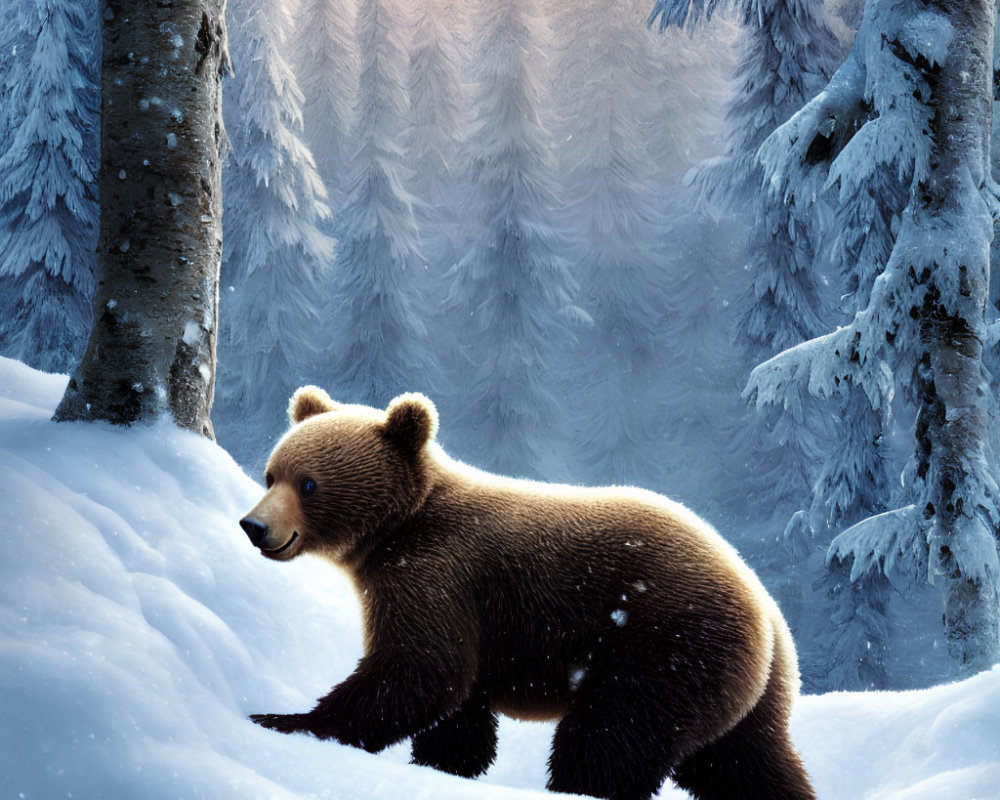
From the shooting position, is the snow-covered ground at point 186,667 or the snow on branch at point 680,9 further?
the snow on branch at point 680,9

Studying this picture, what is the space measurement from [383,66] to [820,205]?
12.6m

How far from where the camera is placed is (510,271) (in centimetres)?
1934

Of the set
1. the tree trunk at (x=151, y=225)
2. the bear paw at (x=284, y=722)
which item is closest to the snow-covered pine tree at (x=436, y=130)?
the tree trunk at (x=151, y=225)

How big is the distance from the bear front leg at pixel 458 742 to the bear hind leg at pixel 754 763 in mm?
492

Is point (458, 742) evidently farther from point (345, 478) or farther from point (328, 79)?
point (328, 79)

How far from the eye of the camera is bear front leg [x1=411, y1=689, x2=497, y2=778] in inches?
88.4

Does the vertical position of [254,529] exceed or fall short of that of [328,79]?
it exceeds it

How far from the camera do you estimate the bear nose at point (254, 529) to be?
197cm

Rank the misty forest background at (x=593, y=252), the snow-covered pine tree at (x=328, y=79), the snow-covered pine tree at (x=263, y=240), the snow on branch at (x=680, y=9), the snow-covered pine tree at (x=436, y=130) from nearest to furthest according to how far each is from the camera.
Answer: the misty forest background at (x=593, y=252), the snow on branch at (x=680, y=9), the snow-covered pine tree at (x=263, y=240), the snow-covered pine tree at (x=328, y=79), the snow-covered pine tree at (x=436, y=130)

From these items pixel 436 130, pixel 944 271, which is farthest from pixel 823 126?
pixel 436 130

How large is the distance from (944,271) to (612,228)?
16025mm

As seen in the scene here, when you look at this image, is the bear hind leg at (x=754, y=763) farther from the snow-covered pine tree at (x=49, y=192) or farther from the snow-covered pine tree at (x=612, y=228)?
the snow-covered pine tree at (x=612, y=228)

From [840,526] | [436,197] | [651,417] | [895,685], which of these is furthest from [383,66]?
[895,685]

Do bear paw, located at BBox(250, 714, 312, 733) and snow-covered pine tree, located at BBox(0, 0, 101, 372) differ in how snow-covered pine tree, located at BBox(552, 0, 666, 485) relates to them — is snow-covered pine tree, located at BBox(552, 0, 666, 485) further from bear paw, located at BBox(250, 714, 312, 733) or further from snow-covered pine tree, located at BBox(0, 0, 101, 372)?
bear paw, located at BBox(250, 714, 312, 733)
